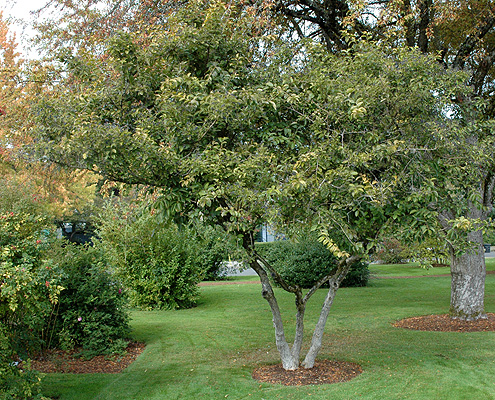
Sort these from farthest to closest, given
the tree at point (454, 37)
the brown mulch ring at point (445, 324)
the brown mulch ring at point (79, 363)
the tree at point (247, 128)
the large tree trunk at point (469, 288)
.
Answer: the large tree trunk at point (469, 288) < the brown mulch ring at point (445, 324) < the tree at point (454, 37) < the brown mulch ring at point (79, 363) < the tree at point (247, 128)

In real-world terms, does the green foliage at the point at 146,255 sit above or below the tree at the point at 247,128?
below

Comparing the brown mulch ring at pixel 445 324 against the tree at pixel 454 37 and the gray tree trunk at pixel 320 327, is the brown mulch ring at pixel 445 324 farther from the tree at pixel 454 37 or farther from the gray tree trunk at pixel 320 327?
the gray tree trunk at pixel 320 327

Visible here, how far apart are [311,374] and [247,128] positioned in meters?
3.45

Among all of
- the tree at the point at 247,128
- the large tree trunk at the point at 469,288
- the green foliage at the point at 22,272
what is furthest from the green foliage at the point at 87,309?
the large tree trunk at the point at 469,288

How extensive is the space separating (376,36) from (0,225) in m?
10.1

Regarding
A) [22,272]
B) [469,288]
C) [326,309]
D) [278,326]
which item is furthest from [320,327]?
[469,288]

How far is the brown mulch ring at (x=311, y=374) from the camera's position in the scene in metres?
6.22

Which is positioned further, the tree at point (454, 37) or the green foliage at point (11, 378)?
the tree at point (454, 37)

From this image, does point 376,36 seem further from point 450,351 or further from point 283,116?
point 450,351

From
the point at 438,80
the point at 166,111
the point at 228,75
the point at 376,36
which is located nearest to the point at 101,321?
the point at 166,111

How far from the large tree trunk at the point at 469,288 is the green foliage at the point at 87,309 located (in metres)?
7.26

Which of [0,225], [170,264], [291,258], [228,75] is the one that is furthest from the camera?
[291,258]

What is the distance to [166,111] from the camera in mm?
5605

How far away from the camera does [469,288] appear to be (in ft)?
34.4
